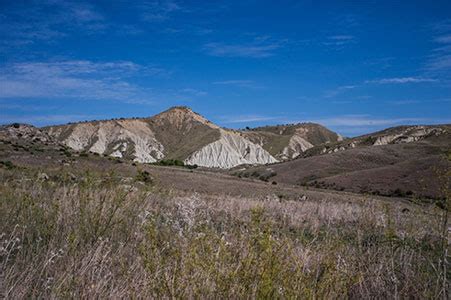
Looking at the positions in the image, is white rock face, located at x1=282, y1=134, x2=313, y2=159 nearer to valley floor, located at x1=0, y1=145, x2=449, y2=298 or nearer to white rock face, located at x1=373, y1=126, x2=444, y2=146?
white rock face, located at x1=373, y1=126, x2=444, y2=146

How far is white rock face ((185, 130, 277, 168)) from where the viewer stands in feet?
397

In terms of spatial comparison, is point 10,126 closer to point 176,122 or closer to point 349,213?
point 349,213

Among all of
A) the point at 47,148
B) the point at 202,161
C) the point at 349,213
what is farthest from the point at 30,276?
the point at 202,161

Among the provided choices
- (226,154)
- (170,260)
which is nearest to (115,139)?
(226,154)

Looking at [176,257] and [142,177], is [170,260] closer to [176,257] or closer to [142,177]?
[176,257]

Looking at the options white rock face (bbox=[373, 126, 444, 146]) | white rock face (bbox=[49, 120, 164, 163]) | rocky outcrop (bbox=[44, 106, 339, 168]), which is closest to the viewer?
white rock face (bbox=[373, 126, 444, 146])

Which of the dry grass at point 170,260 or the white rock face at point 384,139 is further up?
the white rock face at point 384,139

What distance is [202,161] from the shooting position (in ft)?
397

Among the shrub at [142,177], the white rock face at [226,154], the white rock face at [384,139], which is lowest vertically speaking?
the shrub at [142,177]

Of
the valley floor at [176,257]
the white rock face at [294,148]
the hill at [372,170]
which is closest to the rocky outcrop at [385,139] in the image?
the hill at [372,170]

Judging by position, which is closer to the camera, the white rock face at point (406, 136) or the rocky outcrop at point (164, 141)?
the white rock face at point (406, 136)

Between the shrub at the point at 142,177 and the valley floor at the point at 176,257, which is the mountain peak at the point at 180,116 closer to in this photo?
the shrub at the point at 142,177

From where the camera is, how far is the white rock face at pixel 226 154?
397ft

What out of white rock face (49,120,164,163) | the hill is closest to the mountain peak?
white rock face (49,120,164,163)
